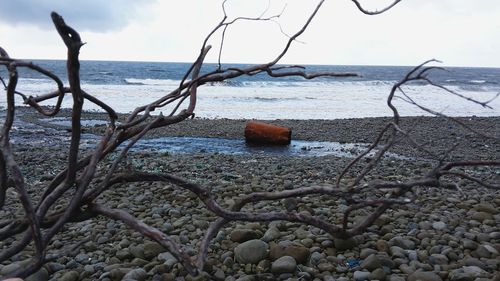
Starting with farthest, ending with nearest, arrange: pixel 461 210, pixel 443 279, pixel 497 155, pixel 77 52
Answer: pixel 497 155, pixel 461 210, pixel 443 279, pixel 77 52

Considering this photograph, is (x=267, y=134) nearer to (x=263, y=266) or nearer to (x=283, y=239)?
(x=283, y=239)

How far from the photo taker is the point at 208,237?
2.46 meters

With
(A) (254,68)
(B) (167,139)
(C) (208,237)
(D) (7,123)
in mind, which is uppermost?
(A) (254,68)

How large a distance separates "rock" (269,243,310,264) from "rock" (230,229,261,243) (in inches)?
12.4

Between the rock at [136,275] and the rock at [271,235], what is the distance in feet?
3.30

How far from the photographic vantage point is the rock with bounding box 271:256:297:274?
3160 mm

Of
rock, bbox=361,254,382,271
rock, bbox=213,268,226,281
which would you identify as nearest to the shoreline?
rock, bbox=361,254,382,271

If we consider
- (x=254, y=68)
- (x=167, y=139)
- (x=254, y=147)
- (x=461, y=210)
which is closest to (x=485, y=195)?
(x=461, y=210)

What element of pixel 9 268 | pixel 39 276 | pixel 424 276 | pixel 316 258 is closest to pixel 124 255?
pixel 39 276

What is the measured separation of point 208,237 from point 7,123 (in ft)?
3.82

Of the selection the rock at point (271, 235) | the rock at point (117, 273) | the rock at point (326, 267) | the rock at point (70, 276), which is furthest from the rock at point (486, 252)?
the rock at point (70, 276)

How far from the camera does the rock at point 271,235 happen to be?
3.66m

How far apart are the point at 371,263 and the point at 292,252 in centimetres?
57

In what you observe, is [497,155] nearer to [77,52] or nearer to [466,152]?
[466,152]
